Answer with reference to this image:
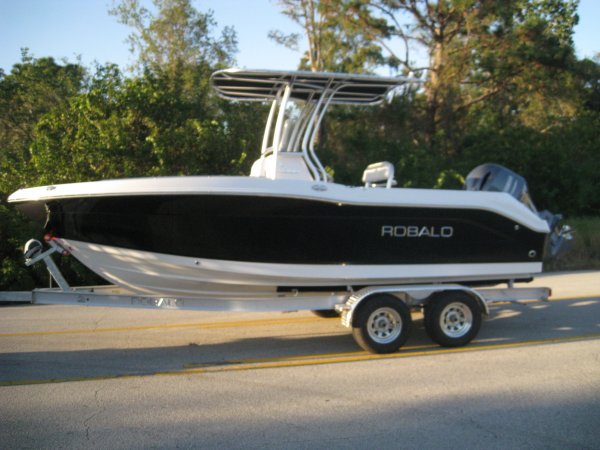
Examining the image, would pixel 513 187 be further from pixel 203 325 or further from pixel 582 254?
pixel 582 254

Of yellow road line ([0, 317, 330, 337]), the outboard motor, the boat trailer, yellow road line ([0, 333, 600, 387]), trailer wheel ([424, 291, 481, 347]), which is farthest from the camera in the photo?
yellow road line ([0, 317, 330, 337])

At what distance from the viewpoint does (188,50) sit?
25.5m

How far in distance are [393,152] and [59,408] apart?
16998 millimetres

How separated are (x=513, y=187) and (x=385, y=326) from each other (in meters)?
2.55

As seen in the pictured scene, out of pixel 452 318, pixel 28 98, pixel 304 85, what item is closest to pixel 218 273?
pixel 304 85

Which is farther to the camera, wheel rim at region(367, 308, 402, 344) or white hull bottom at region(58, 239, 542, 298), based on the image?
wheel rim at region(367, 308, 402, 344)

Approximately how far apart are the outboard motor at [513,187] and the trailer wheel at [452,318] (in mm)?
1511

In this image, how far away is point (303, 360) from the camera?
6484 millimetres

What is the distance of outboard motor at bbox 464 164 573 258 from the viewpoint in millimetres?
7566

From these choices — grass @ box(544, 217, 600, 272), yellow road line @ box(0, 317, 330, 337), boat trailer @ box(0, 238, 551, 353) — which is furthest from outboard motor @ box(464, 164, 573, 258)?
grass @ box(544, 217, 600, 272)

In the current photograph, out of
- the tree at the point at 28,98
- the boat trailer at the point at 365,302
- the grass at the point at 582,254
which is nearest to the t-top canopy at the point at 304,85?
the boat trailer at the point at 365,302

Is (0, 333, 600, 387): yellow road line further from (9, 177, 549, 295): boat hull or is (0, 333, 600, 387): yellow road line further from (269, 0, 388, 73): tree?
(269, 0, 388, 73): tree

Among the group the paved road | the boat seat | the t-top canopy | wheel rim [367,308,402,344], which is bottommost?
the paved road

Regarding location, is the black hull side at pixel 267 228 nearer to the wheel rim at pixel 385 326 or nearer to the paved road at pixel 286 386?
the wheel rim at pixel 385 326
